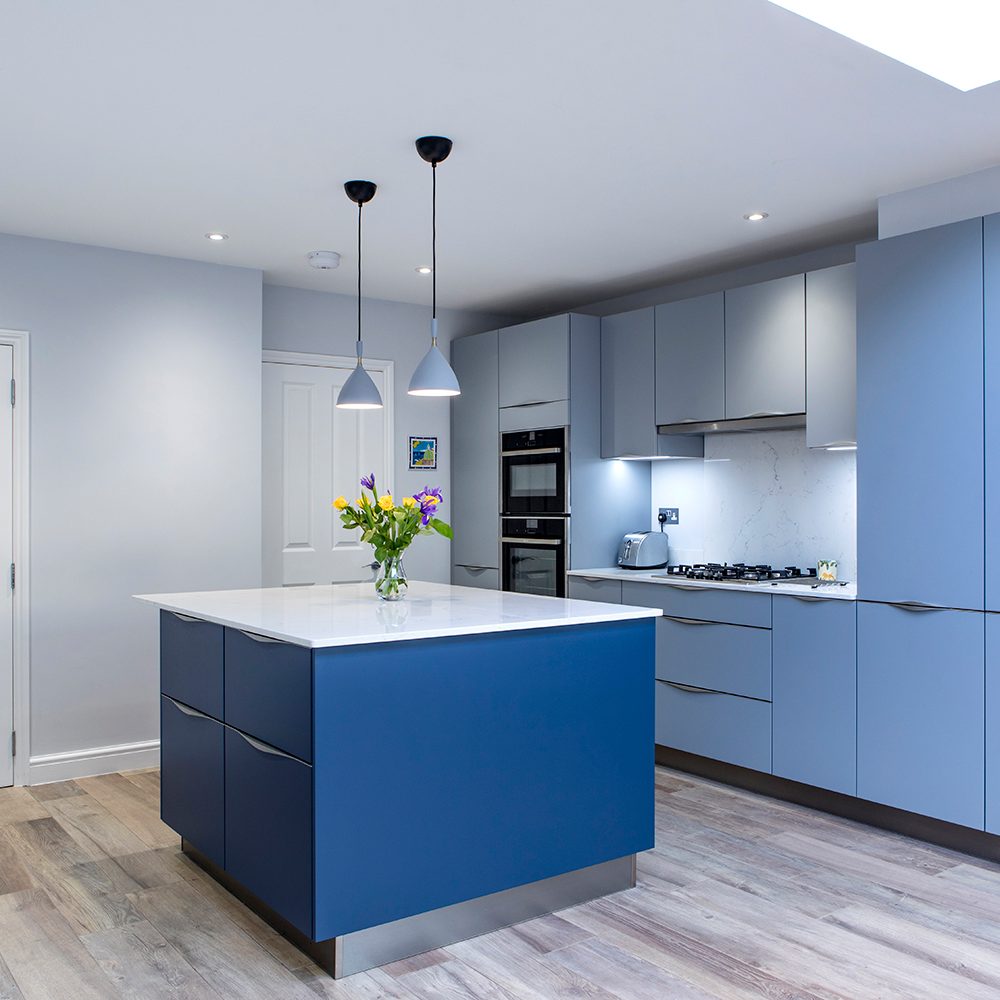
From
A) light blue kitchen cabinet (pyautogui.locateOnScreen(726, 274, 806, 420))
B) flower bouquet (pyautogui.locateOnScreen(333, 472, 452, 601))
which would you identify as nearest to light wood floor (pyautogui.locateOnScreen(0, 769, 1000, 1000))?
flower bouquet (pyautogui.locateOnScreen(333, 472, 452, 601))

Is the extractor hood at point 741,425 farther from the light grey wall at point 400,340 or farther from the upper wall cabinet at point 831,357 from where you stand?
the light grey wall at point 400,340

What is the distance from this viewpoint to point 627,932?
2756mm

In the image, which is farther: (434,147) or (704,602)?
(704,602)

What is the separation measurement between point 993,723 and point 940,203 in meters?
1.87

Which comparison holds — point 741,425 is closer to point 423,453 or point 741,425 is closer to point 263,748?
point 423,453

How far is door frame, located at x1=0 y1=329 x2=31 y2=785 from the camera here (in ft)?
14.0

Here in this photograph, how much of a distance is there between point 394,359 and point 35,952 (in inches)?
147

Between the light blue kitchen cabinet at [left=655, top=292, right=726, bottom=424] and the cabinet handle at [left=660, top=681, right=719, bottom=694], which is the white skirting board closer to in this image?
the cabinet handle at [left=660, top=681, right=719, bottom=694]

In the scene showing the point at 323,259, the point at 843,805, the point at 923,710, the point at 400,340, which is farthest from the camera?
the point at 400,340

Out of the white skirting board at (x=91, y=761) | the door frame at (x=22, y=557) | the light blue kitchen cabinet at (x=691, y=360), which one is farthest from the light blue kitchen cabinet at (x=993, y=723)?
the door frame at (x=22, y=557)

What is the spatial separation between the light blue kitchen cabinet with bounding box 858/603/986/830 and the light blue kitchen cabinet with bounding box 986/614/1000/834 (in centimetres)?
2

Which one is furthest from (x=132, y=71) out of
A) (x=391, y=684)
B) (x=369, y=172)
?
(x=391, y=684)

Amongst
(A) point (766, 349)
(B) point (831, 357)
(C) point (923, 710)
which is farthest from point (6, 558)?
(C) point (923, 710)

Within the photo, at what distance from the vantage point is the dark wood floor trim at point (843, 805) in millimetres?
3359
